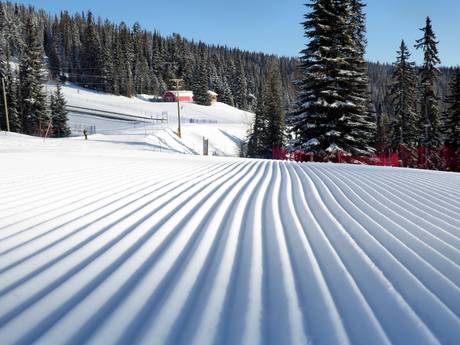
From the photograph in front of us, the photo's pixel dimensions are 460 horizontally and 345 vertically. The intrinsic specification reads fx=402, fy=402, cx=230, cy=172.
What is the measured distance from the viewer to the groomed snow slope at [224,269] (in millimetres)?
2740

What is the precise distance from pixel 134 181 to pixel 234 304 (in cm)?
635

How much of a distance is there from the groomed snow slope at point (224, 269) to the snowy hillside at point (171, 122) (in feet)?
101

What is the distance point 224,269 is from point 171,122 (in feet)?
213

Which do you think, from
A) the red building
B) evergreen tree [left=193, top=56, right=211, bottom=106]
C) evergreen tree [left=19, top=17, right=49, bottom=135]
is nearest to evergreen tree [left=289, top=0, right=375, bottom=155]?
evergreen tree [left=19, top=17, right=49, bottom=135]

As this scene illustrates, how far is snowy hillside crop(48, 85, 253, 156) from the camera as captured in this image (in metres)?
45.8

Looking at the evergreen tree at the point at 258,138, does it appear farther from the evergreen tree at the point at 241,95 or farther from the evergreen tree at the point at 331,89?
the evergreen tree at the point at 241,95

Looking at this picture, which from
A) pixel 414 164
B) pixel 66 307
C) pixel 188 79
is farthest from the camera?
pixel 188 79

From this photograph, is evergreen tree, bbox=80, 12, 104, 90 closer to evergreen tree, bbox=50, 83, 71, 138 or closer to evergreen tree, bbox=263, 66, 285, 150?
evergreen tree, bbox=50, 83, 71, 138

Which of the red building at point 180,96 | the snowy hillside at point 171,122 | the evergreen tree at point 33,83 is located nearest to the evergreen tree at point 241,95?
the snowy hillside at point 171,122

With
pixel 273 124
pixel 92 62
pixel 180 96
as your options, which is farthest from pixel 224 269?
pixel 92 62

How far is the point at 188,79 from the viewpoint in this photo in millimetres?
120500

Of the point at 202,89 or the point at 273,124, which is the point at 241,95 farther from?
the point at 273,124

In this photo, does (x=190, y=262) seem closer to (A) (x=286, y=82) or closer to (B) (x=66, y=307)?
(B) (x=66, y=307)

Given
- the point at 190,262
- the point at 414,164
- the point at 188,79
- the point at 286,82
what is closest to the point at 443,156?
the point at 414,164
